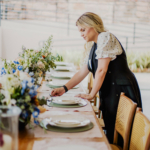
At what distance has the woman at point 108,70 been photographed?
2.03m

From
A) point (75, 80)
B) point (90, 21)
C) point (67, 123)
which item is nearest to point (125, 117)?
point (67, 123)

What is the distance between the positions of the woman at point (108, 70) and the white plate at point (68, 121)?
23.2 inches

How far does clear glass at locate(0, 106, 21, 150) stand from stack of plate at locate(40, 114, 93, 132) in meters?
0.52

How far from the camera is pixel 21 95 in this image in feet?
3.67

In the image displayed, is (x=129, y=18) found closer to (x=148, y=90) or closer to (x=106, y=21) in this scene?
(x=106, y=21)

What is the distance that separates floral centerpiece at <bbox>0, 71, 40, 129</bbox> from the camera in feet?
3.53

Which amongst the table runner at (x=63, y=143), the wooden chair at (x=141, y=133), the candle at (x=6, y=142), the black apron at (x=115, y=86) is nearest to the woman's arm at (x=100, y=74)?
the black apron at (x=115, y=86)

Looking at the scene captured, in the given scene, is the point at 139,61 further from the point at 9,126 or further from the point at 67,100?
the point at 9,126

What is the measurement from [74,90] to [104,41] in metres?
0.58

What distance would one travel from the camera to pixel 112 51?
6.73ft

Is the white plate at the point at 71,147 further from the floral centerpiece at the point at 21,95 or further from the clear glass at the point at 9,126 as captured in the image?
the clear glass at the point at 9,126

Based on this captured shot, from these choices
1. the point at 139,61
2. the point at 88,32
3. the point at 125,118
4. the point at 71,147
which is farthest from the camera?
the point at 139,61

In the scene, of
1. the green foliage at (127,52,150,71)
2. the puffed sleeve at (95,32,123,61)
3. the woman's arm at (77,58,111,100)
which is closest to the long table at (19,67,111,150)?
the woman's arm at (77,58,111,100)

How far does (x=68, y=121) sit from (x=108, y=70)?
0.91 m
